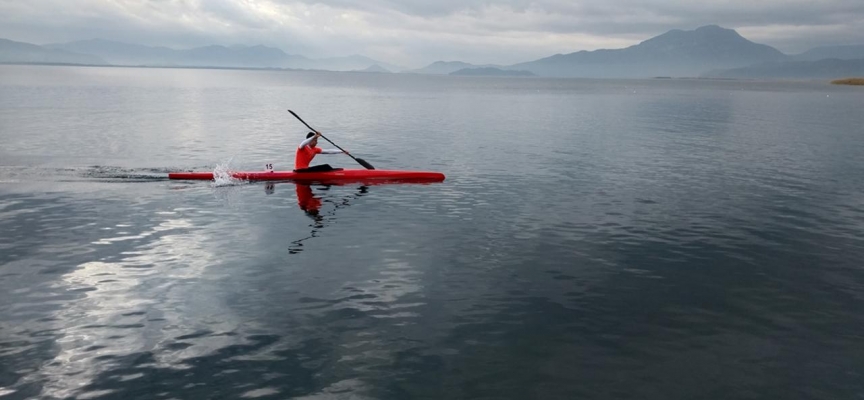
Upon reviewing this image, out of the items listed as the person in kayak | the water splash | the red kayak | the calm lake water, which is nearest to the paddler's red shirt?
the person in kayak

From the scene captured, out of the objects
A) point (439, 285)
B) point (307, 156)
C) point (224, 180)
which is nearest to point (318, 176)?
point (307, 156)

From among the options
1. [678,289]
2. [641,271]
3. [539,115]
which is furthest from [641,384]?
[539,115]

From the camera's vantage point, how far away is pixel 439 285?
55.1ft

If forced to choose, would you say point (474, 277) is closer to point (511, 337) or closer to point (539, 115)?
point (511, 337)

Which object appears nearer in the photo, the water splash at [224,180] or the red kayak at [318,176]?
the water splash at [224,180]

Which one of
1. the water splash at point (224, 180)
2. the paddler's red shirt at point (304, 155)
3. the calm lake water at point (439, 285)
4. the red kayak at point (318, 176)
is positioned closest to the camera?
the calm lake water at point (439, 285)

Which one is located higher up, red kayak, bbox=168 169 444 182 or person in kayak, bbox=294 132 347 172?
person in kayak, bbox=294 132 347 172

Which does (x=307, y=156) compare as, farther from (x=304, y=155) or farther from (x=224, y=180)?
(x=224, y=180)

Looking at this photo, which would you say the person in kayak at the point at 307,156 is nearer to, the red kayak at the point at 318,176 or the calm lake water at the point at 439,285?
the red kayak at the point at 318,176

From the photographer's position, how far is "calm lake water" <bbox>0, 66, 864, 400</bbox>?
470 inches

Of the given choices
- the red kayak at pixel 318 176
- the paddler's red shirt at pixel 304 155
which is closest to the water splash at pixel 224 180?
the red kayak at pixel 318 176

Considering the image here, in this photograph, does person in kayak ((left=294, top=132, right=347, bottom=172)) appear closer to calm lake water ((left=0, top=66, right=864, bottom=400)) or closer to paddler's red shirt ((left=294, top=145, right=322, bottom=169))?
paddler's red shirt ((left=294, top=145, right=322, bottom=169))

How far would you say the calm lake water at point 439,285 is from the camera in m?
11.9

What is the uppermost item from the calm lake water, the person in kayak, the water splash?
the person in kayak
